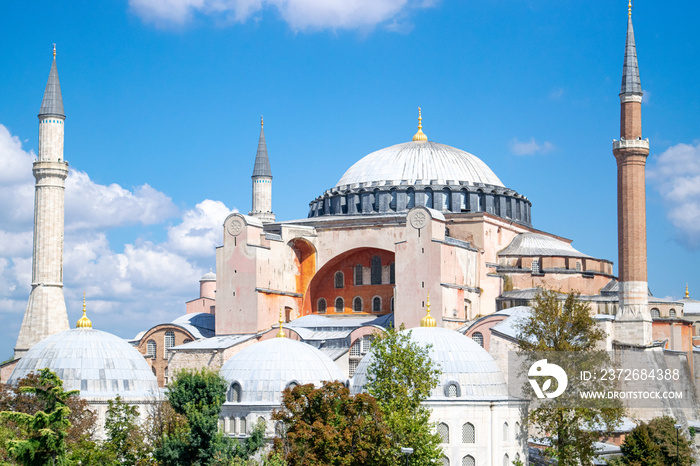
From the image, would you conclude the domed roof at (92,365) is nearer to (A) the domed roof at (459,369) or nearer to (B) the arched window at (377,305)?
(A) the domed roof at (459,369)

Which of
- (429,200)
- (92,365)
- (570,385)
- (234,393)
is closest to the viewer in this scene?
(234,393)

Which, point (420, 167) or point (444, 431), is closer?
point (444, 431)

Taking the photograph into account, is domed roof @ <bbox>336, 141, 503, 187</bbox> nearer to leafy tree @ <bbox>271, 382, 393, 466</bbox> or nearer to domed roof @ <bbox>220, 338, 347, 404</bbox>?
domed roof @ <bbox>220, 338, 347, 404</bbox>

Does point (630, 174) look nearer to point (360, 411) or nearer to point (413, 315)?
point (413, 315)

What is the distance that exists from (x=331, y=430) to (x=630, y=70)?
19973 mm

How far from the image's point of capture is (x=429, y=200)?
136 feet

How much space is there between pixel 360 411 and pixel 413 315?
11623 millimetres

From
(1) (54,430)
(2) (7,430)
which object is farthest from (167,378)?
(1) (54,430)

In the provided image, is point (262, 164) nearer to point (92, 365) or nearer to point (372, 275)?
point (372, 275)

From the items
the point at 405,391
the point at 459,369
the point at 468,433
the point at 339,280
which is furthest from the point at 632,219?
the point at 405,391

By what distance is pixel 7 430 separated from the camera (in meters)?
24.3

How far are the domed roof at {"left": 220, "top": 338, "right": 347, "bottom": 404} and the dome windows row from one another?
12.3m

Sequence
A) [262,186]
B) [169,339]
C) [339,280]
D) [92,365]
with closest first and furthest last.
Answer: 1. [92,365]
2. [169,339]
3. [339,280]
4. [262,186]

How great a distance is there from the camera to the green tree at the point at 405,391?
81.0ft
